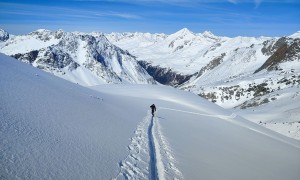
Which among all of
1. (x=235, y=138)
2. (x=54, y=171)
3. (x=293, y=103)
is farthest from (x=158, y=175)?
(x=293, y=103)

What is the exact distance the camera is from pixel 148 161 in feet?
50.3

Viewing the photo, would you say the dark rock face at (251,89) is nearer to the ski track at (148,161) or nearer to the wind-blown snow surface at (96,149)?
the wind-blown snow surface at (96,149)

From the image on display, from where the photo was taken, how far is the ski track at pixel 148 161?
1330cm

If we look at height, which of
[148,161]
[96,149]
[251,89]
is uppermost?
[251,89]

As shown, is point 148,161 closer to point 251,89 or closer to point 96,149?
point 96,149

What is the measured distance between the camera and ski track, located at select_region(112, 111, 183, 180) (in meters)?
13.3

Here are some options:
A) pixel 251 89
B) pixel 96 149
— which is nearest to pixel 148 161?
pixel 96 149

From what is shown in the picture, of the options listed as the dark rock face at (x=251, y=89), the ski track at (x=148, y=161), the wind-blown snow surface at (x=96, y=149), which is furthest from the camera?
the dark rock face at (x=251, y=89)

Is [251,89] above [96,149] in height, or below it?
above

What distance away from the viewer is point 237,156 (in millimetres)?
21188

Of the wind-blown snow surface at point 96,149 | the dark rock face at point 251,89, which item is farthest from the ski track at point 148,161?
the dark rock face at point 251,89

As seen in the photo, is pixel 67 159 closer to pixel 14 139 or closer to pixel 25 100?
pixel 14 139

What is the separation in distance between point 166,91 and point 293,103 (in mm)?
30004

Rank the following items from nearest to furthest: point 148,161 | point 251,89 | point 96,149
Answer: point 96,149
point 148,161
point 251,89
